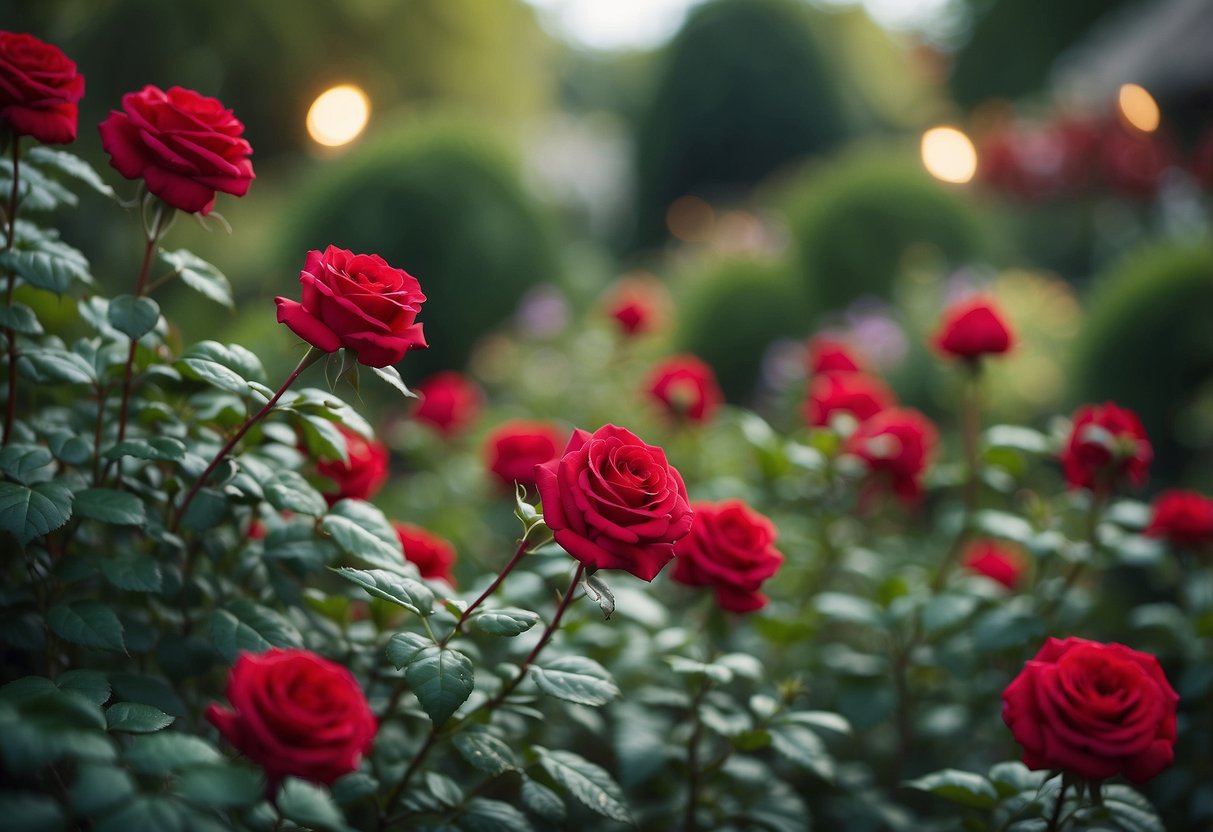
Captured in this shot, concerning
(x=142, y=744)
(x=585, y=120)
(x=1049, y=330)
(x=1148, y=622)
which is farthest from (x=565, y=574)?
(x=585, y=120)

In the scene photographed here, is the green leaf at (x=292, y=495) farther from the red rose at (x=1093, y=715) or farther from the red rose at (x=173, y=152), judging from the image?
the red rose at (x=1093, y=715)

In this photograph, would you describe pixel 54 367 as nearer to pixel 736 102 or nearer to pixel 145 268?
pixel 145 268

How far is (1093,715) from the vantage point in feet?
2.60

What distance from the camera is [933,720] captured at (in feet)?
4.50

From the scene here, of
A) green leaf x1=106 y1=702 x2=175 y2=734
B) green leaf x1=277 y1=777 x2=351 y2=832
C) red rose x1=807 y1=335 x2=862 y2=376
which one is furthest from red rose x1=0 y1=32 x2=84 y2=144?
red rose x1=807 y1=335 x2=862 y2=376

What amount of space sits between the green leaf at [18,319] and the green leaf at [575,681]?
62 centimetres

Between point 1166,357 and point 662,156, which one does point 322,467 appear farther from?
point 662,156

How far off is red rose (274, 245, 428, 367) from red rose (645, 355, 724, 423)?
0.91 m

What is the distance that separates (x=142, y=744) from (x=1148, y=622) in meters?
1.40

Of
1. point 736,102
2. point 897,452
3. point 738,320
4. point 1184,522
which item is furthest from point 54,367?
point 736,102

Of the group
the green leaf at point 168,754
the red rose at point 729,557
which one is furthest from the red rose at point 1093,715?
the green leaf at point 168,754

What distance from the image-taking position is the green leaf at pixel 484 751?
833 mm

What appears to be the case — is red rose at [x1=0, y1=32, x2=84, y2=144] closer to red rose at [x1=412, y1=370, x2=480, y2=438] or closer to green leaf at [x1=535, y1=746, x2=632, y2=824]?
green leaf at [x1=535, y1=746, x2=632, y2=824]

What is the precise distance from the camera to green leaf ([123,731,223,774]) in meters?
0.62
